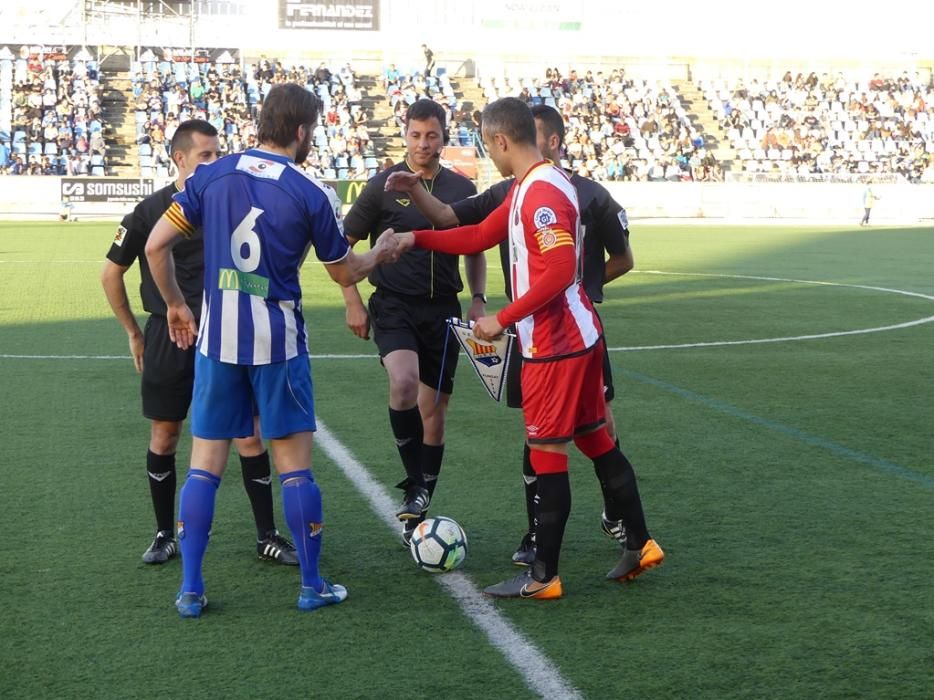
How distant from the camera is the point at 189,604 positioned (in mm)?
4684

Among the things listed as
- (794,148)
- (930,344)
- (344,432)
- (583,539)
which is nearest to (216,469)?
(583,539)

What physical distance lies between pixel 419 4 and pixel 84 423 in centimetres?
5133

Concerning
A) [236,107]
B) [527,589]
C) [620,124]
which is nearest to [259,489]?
[527,589]

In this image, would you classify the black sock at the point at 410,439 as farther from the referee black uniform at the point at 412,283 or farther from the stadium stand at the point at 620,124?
the stadium stand at the point at 620,124

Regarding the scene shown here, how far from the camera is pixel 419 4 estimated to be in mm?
57000

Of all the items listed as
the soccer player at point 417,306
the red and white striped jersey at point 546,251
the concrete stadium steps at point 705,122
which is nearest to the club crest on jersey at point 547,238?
the red and white striped jersey at point 546,251

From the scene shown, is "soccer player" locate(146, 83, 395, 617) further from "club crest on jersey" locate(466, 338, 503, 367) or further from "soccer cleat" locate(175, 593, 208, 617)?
"club crest on jersey" locate(466, 338, 503, 367)

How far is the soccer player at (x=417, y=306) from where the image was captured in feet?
20.2

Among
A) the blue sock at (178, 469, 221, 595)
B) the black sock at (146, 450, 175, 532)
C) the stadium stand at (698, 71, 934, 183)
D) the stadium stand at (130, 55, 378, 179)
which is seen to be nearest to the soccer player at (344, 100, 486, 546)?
the black sock at (146, 450, 175, 532)

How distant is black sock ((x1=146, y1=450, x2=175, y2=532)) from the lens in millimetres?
5621

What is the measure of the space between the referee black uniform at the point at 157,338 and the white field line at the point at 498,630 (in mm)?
1243

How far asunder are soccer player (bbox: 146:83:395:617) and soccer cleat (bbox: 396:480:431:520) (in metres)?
1.12

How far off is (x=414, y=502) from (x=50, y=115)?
132 feet

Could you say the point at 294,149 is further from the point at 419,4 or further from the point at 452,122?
the point at 419,4
